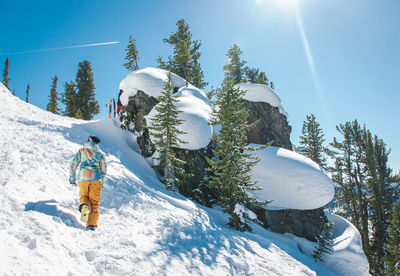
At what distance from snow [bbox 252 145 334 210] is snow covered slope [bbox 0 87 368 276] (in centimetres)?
809

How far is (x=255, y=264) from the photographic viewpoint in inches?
262

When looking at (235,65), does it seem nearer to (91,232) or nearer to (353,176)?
(353,176)

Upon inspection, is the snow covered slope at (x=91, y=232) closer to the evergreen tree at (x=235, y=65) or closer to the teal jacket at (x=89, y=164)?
the teal jacket at (x=89, y=164)

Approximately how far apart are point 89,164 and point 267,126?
21.1m

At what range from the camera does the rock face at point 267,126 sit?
22.7m

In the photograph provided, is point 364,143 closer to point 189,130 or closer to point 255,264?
point 189,130

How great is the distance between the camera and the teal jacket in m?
5.11

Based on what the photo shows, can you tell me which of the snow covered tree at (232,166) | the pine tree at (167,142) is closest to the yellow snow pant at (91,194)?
the snow covered tree at (232,166)

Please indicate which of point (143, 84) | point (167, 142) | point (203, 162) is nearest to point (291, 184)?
point (203, 162)

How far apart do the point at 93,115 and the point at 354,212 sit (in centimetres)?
3927

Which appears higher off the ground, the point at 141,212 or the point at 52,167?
the point at 52,167

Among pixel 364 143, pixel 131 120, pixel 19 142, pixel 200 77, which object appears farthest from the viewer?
pixel 200 77

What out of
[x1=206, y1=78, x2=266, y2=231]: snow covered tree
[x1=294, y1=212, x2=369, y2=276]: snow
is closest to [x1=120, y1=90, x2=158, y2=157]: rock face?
[x1=206, y1=78, x2=266, y2=231]: snow covered tree

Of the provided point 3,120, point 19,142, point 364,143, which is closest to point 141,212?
point 19,142
